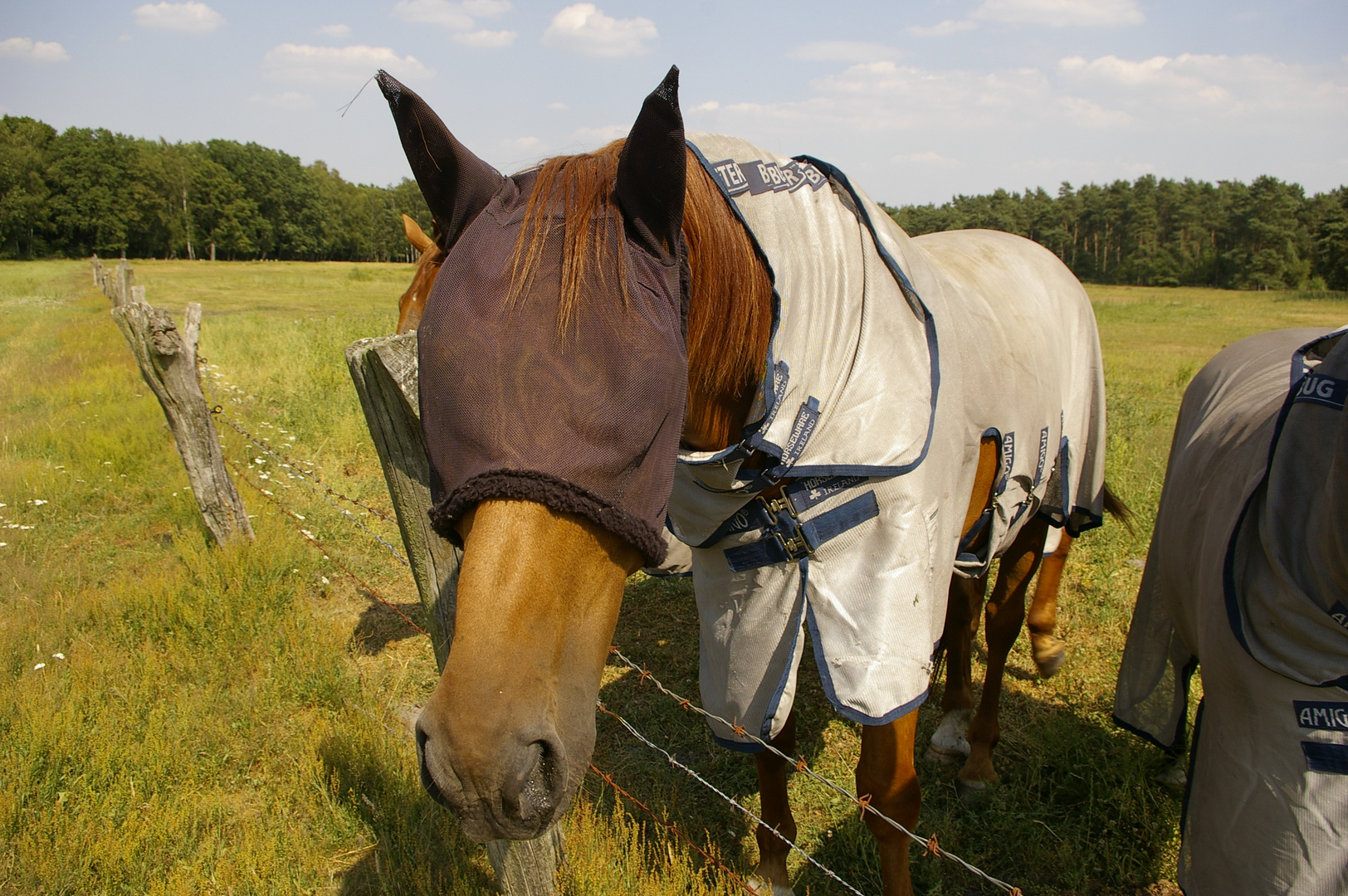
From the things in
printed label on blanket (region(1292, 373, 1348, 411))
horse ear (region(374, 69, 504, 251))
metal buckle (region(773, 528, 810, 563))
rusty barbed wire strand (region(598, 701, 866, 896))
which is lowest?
rusty barbed wire strand (region(598, 701, 866, 896))

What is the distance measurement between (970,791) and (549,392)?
2.96 m

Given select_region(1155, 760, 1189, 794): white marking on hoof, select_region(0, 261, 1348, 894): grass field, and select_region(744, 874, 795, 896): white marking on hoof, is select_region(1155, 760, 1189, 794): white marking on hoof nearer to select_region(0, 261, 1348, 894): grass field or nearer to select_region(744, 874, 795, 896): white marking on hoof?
select_region(0, 261, 1348, 894): grass field

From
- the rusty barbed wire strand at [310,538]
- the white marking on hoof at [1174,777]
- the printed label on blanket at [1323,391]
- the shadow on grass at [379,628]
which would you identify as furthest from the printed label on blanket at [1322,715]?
the rusty barbed wire strand at [310,538]

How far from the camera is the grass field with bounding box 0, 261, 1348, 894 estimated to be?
2.39 metres

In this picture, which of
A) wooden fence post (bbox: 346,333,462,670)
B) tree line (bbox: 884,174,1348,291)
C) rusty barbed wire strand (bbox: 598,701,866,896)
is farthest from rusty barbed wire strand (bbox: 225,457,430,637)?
tree line (bbox: 884,174,1348,291)

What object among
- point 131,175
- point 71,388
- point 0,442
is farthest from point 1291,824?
point 131,175

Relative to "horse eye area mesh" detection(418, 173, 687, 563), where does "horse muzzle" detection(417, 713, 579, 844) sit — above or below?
below

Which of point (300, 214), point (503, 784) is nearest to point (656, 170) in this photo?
point (503, 784)

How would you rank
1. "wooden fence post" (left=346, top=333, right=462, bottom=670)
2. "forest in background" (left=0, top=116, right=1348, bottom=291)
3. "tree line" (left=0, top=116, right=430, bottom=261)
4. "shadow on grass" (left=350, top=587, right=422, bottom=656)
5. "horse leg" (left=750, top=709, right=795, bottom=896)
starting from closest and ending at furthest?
"wooden fence post" (left=346, top=333, right=462, bottom=670), "horse leg" (left=750, top=709, right=795, bottom=896), "shadow on grass" (left=350, top=587, right=422, bottom=656), "forest in background" (left=0, top=116, right=1348, bottom=291), "tree line" (left=0, top=116, right=430, bottom=261)

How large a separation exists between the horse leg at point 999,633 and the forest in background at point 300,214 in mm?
48233

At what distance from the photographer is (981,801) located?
3037 millimetres

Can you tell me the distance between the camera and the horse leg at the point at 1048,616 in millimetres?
3896

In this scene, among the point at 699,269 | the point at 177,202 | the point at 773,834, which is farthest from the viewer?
the point at 177,202

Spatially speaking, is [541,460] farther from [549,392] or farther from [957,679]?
[957,679]
